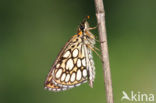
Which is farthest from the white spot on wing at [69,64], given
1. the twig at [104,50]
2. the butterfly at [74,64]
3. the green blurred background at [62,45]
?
the green blurred background at [62,45]

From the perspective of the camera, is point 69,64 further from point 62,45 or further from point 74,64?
point 62,45

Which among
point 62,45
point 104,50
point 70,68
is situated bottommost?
point 70,68

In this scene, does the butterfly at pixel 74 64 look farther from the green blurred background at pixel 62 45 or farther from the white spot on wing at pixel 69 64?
the green blurred background at pixel 62 45

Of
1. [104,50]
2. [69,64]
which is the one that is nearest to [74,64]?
[69,64]

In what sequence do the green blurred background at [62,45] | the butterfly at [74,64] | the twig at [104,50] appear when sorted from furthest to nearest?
the green blurred background at [62,45], the butterfly at [74,64], the twig at [104,50]

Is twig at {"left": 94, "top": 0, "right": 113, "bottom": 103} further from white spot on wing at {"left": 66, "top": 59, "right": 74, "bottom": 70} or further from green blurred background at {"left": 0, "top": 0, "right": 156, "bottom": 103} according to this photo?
green blurred background at {"left": 0, "top": 0, "right": 156, "bottom": 103}

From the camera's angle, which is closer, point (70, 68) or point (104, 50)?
point (104, 50)

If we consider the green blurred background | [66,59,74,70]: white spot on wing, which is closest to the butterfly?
[66,59,74,70]: white spot on wing
